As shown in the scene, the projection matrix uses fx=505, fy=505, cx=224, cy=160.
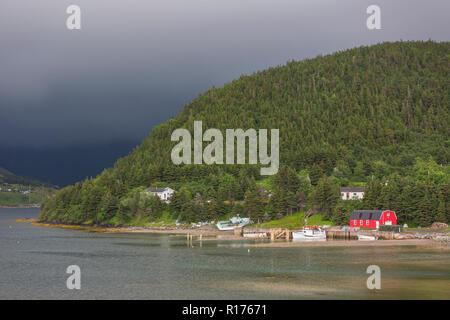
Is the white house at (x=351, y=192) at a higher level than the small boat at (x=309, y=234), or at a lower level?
higher

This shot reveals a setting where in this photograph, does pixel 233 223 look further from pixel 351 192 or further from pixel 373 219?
pixel 373 219

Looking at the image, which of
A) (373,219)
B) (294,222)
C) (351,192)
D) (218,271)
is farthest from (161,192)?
(218,271)

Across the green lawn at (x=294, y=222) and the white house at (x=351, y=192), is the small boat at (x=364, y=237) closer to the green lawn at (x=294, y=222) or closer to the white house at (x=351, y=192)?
the green lawn at (x=294, y=222)

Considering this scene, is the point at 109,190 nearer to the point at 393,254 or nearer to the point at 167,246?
the point at 167,246

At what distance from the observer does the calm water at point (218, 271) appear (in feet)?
204

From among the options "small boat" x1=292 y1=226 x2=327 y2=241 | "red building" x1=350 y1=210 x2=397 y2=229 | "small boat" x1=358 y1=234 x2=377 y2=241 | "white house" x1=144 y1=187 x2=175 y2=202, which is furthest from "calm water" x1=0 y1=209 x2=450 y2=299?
"white house" x1=144 y1=187 x2=175 y2=202

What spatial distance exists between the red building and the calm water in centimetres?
2575

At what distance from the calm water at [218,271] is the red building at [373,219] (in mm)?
25747

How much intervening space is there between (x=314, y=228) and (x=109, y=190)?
303ft

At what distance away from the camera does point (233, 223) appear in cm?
15450

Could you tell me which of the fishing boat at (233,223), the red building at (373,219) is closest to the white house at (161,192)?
the fishing boat at (233,223)

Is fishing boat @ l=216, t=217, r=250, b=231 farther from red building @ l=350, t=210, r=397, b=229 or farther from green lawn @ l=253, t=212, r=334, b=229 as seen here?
red building @ l=350, t=210, r=397, b=229

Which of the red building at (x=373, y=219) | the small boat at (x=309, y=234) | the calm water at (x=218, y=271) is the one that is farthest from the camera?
the red building at (x=373, y=219)

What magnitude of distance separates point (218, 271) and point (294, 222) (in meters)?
72.1
